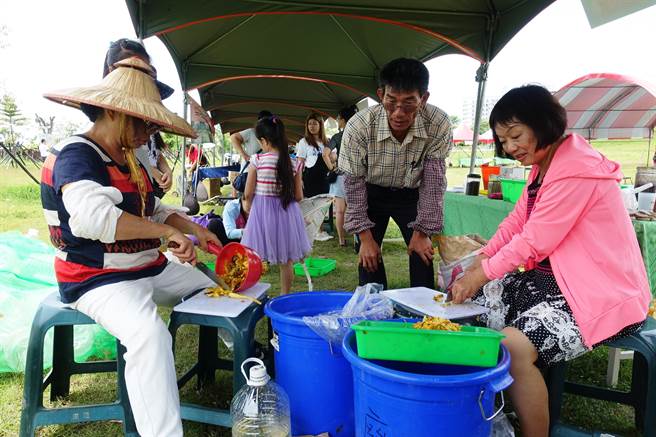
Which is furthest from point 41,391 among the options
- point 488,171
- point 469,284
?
point 488,171

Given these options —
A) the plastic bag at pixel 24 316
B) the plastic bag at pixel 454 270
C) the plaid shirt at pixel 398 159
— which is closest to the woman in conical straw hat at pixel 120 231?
the plastic bag at pixel 24 316

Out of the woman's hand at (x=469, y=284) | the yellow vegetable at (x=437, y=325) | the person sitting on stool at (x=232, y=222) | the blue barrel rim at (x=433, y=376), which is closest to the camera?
the blue barrel rim at (x=433, y=376)

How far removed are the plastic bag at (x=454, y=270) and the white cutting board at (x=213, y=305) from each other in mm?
1118

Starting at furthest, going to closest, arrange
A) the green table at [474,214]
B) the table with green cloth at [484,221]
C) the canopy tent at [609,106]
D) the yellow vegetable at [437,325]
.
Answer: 1. the canopy tent at [609,106]
2. the green table at [474,214]
3. the table with green cloth at [484,221]
4. the yellow vegetable at [437,325]

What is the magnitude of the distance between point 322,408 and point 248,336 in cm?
43

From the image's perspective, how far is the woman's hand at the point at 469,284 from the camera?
1784 mm

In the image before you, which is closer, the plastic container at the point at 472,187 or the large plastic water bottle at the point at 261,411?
the large plastic water bottle at the point at 261,411

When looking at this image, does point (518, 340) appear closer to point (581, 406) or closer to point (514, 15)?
point (581, 406)

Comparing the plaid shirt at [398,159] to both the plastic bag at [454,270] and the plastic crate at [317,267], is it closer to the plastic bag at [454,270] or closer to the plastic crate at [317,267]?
the plastic bag at [454,270]

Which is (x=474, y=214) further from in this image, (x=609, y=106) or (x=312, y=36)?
(x=609, y=106)

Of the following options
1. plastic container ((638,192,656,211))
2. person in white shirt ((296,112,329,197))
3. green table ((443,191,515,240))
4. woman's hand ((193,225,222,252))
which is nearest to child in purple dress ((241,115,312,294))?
woman's hand ((193,225,222,252))

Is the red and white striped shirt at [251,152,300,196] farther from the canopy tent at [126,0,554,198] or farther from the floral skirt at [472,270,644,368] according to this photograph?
the floral skirt at [472,270,644,368]

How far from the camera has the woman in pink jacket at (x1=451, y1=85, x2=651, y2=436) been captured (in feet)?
5.13

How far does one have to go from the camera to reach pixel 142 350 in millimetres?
1562
